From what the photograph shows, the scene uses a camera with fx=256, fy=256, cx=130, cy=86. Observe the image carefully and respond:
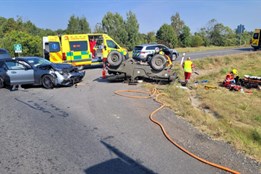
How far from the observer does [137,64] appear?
40.5 ft

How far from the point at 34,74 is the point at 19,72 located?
2.12ft

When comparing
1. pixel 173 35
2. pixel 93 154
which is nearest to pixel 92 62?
pixel 93 154

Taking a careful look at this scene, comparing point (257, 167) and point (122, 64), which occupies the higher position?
point (122, 64)

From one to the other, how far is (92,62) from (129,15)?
149 feet

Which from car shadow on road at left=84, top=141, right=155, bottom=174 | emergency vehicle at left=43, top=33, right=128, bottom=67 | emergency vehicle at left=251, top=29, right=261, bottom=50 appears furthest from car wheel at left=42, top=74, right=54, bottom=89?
emergency vehicle at left=251, top=29, right=261, bottom=50

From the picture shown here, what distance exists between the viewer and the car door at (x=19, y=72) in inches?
453

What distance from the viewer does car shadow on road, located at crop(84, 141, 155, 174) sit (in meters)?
4.27

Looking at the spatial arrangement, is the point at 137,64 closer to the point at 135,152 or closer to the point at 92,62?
the point at 92,62

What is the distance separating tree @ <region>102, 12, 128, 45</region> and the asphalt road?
168 feet

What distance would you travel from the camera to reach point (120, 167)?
441 centimetres

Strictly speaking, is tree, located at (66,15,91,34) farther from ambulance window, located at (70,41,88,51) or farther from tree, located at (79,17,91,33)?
ambulance window, located at (70,41,88,51)

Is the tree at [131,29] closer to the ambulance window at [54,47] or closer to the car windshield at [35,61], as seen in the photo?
the ambulance window at [54,47]

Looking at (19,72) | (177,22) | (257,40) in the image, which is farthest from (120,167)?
(177,22)

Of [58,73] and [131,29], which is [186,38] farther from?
[58,73]
